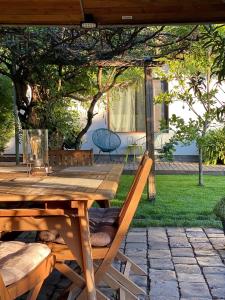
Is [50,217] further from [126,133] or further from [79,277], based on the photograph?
[126,133]

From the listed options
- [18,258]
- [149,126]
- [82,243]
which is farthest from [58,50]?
[18,258]

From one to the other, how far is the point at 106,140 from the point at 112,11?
320 inches

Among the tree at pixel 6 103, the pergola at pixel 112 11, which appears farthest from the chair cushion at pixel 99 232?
the tree at pixel 6 103

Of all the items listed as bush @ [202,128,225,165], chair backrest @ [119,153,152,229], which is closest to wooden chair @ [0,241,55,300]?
chair backrest @ [119,153,152,229]

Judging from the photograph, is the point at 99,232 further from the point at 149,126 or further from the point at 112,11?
the point at 149,126

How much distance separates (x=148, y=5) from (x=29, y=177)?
5.49 feet

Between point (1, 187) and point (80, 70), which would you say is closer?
point (1, 187)

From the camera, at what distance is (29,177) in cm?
362

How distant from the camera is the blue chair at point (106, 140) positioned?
40.6ft

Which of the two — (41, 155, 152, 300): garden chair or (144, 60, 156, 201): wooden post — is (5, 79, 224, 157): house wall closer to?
(144, 60, 156, 201): wooden post

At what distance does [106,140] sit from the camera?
12.4 meters

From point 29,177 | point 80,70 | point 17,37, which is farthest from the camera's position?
point 80,70

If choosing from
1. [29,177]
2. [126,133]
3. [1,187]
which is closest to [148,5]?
[29,177]

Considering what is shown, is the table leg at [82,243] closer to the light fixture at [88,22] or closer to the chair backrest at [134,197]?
the chair backrest at [134,197]
